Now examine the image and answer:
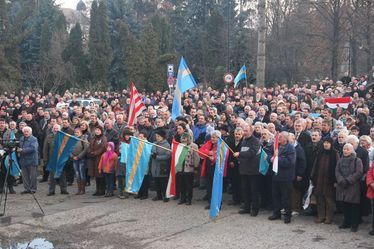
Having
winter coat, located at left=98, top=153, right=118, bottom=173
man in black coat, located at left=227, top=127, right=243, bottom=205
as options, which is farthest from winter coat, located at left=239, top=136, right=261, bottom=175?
winter coat, located at left=98, top=153, right=118, bottom=173

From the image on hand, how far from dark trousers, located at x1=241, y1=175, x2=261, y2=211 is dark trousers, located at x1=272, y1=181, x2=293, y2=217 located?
17.7 inches

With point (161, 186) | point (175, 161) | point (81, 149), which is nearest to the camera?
point (175, 161)

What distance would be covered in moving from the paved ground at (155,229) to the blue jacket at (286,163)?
0.84 meters

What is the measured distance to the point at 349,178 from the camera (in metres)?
9.16

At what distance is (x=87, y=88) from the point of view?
1697 inches

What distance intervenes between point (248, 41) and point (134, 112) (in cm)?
3205

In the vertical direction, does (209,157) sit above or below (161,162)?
above

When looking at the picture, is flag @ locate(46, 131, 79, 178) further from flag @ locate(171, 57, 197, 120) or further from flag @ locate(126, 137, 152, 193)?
flag @ locate(171, 57, 197, 120)

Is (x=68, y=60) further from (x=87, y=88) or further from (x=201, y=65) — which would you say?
(x=201, y=65)

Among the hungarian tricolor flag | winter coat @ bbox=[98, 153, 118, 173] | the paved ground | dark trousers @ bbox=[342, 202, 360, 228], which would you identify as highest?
the hungarian tricolor flag

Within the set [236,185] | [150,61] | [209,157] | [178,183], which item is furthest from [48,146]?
[150,61]

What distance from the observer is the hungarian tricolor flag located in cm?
1609

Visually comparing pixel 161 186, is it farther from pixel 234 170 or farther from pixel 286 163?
pixel 286 163

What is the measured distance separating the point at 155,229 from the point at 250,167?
2.20 metres
